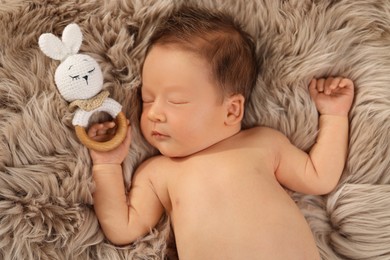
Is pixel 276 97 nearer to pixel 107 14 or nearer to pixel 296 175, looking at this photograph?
pixel 296 175

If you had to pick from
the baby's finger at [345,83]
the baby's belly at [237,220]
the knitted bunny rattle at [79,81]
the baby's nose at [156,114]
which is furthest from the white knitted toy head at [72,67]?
the baby's finger at [345,83]

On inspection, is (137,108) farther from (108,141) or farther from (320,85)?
(320,85)

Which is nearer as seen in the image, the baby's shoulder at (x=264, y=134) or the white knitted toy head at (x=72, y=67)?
the white knitted toy head at (x=72, y=67)

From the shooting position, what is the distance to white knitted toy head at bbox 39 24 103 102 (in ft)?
3.59

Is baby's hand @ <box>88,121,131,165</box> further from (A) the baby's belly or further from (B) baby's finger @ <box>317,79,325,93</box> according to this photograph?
(B) baby's finger @ <box>317,79,325,93</box>

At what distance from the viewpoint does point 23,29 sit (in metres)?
1.16

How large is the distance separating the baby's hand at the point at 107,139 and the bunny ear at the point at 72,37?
0.56 ft

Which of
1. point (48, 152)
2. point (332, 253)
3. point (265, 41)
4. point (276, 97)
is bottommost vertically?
point (332, 253)

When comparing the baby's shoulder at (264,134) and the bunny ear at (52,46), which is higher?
the bunny ear at (52,46)

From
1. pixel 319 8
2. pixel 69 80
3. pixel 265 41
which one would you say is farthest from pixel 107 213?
pixel 319 8

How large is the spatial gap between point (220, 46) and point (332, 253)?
20.9 inches

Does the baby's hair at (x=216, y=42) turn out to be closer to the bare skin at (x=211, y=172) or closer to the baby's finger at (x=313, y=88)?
the bare skin at (x=211, y=172)

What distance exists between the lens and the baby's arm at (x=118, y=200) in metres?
1.15

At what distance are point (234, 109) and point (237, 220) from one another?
254mm
